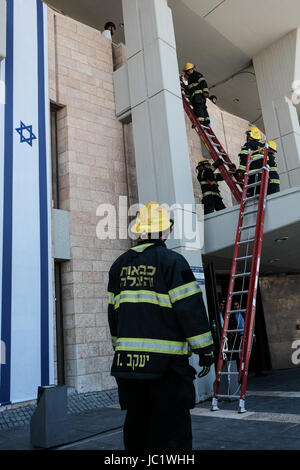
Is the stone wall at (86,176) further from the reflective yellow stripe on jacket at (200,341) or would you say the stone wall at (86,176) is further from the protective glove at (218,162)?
the reflective yellow stripe on jacket at (200,341)

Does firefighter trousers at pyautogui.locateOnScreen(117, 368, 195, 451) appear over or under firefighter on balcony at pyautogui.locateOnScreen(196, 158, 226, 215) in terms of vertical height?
under

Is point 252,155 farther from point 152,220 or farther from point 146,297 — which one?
point 146,297

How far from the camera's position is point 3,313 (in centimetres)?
617

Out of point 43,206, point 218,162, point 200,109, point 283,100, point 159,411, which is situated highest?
point 283,100

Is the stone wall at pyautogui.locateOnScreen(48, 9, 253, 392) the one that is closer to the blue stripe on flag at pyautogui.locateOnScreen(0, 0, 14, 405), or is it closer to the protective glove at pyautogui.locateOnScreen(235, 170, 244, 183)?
the blue stripe on flag at pyautogui.locateOnScreen(0, 0, 14, 405)

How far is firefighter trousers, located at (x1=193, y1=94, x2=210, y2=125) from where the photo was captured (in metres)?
10.1

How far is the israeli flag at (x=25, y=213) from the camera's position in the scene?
6.23 meters

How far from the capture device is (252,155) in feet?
26.6

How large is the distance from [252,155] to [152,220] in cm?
559

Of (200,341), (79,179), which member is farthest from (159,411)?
(79,179)

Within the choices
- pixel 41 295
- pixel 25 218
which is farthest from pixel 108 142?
pixel 41 295

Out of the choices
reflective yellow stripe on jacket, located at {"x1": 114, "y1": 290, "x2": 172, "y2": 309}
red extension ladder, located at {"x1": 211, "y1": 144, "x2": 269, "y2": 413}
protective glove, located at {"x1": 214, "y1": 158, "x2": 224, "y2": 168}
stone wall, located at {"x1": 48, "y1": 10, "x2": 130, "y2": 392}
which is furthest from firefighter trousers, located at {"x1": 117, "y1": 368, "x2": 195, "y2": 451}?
protective glove, located at {"x1": 214, "y1": 158, "x2": 224, "y2": 168}

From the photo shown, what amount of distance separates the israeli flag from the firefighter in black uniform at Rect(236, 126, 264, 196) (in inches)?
160

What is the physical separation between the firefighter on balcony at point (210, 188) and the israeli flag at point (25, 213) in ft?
11.9
